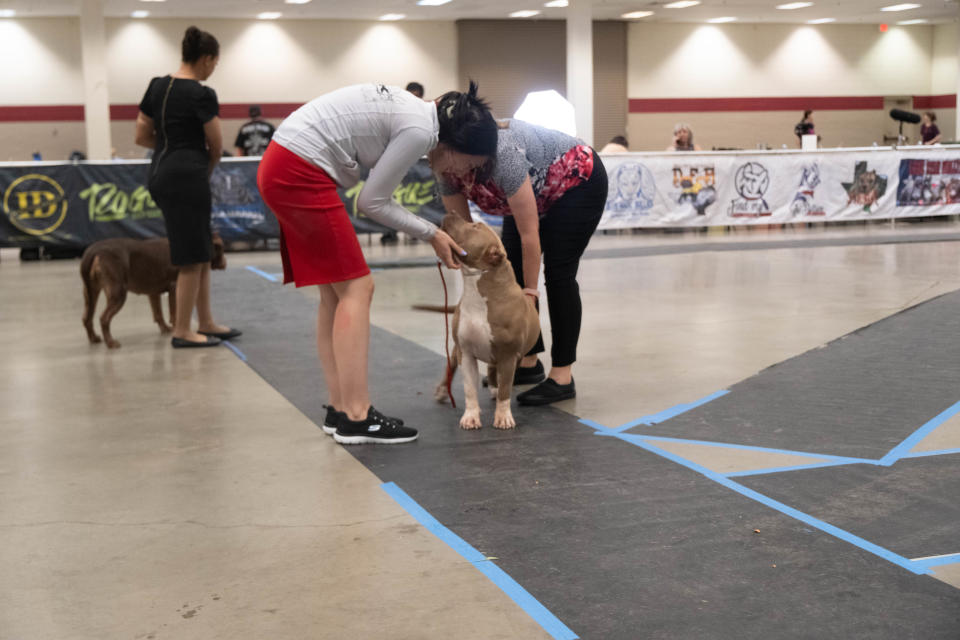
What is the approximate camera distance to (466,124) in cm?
328

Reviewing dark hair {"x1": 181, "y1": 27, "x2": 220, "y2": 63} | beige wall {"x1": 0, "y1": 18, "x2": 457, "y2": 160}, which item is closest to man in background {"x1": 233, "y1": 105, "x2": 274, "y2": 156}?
beige wall {"x1": 0, "y1": 18, "x2": 457, "y2": 160}

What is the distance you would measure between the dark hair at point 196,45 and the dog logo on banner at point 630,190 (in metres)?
8.06

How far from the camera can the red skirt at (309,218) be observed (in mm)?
3252

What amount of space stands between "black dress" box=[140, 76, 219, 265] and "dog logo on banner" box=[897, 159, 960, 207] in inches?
424

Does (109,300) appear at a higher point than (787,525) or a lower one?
higher

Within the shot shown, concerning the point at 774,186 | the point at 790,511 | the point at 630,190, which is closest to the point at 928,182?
the point at 774,186

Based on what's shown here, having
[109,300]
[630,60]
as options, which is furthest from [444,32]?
[109,300]

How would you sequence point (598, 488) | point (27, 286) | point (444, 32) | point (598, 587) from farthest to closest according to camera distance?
point (444, 32)
point (27, 286)
point (598, 488)
point (598, 587)

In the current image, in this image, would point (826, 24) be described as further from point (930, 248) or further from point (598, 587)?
point (598, 587)

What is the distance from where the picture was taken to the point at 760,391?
4098 millimetres

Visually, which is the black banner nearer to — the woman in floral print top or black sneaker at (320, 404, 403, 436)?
the woman in floral print top

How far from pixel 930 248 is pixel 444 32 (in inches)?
555

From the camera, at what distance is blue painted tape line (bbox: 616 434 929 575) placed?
2311 mm

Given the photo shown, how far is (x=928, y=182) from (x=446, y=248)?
11925 millimetres
